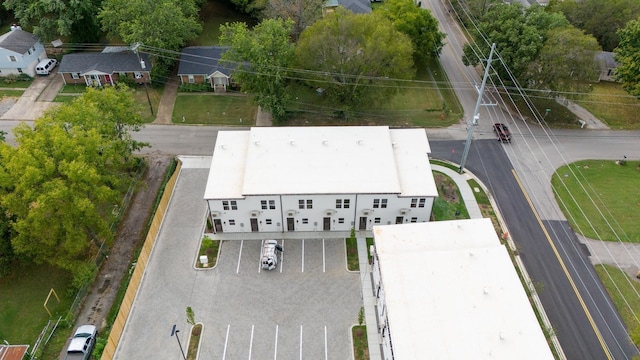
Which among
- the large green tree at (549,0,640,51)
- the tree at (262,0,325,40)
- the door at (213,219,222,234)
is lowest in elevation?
the door at (213,219,222,234)

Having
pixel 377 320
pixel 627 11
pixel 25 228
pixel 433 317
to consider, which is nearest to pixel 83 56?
pixel 25 228

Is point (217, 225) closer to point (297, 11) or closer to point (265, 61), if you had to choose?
point (265, 61)

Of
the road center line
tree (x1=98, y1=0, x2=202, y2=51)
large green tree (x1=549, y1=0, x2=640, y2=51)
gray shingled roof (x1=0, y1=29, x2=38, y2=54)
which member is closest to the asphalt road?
the road center line

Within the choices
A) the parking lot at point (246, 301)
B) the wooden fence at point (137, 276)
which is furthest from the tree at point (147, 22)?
the parking lot at point (246, 301)

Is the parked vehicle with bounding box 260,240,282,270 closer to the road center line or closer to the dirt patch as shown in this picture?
the dirt patch

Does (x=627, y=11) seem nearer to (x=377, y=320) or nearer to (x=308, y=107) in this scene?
(x=308, y=107)

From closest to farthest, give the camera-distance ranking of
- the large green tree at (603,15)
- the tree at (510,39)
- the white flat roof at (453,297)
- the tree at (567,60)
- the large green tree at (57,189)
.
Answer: the white flat roof at (453,297), the large green tree at (57,189), the tree at (567,60), the tree at (510,39), the large green tree at (603,15)

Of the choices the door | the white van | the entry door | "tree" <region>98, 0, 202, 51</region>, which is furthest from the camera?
the white van

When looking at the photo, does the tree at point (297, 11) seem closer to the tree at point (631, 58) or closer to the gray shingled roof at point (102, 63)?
the gray shingled roof at point (102, 63)
